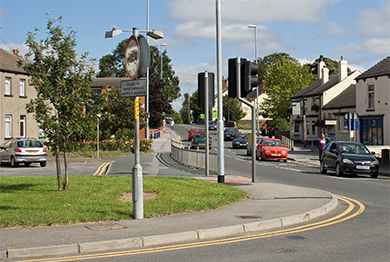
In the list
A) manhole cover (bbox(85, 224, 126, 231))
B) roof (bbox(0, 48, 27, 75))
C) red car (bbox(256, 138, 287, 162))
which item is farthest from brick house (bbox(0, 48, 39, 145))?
manhole cover (bbox(85, 224, 126, 231))

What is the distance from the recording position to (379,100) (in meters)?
42.5

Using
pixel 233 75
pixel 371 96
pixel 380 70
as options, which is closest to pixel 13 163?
pixel 233 75

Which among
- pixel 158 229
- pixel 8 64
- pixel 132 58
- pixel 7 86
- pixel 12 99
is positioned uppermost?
pixel 8 64

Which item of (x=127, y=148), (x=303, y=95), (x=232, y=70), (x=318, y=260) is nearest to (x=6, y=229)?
(x=318, y=260)

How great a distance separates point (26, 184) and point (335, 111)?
44.7m

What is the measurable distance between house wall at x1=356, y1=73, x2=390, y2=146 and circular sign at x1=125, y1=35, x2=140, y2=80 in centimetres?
3506

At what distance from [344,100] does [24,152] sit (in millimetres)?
37101

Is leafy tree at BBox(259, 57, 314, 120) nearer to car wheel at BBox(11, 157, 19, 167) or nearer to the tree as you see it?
car wheel at BBox(11, 157, 19, 167)

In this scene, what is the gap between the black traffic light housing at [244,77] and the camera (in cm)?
1545

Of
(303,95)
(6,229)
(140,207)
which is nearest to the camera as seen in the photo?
(6,229)

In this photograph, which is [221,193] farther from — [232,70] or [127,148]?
[127,148]

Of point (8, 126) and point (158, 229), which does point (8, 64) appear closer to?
point (8, 126)

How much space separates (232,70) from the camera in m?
15.7

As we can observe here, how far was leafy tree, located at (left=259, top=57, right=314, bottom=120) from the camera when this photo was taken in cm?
7381
